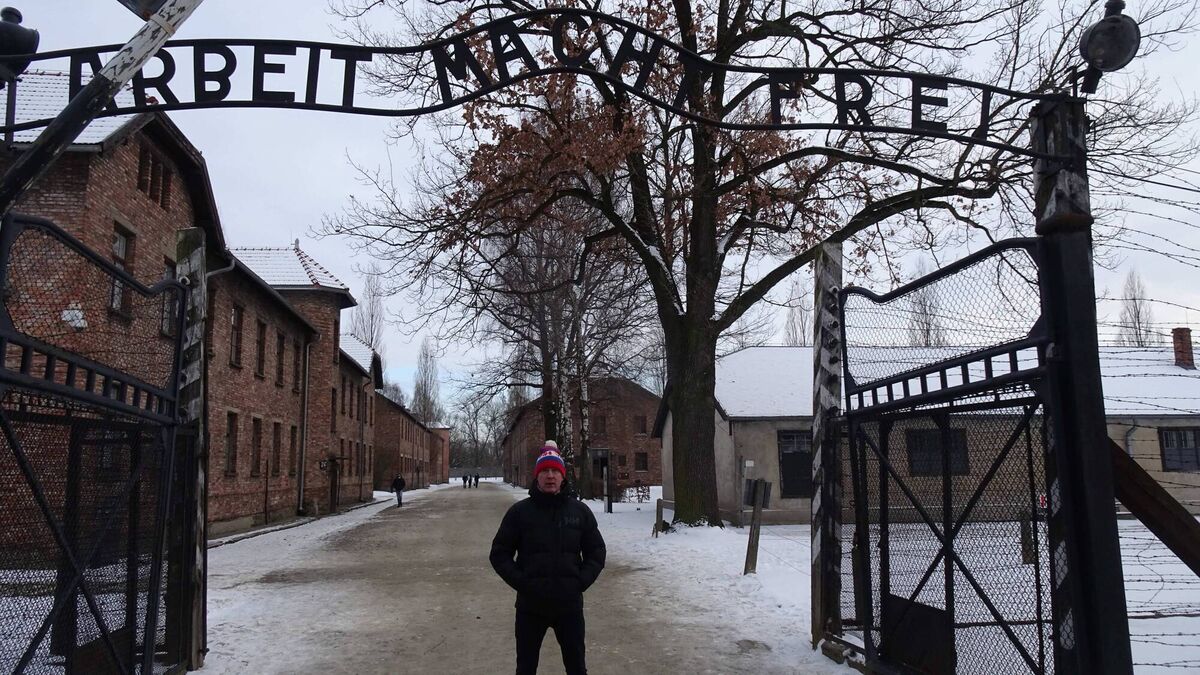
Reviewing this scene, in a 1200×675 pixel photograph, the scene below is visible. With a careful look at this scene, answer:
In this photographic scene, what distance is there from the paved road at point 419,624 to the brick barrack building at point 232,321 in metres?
2.44

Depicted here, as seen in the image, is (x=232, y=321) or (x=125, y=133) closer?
(x=125, y=133)

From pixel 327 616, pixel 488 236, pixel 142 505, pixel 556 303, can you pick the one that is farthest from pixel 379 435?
pixel 142 505

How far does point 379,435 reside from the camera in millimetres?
60250

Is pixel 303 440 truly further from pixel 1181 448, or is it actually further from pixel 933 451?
pixel 933 451

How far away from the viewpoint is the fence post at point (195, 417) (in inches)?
267

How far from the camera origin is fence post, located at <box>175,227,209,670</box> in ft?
22.3

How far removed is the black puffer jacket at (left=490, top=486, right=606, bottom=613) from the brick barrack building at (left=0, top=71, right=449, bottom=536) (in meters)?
3.21

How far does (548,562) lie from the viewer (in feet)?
17.0

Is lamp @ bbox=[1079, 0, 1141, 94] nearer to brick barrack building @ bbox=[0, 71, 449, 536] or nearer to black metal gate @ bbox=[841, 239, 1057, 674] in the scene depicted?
black metal gate @ bbox=[841, 239, 1057, 674]

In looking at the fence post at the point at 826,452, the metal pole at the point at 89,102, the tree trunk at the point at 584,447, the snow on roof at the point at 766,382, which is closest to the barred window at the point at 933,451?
the fence post at the point at 826,452

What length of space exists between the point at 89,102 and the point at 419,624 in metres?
6.26

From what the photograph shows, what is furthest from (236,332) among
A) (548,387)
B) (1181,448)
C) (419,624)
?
(1181,448)

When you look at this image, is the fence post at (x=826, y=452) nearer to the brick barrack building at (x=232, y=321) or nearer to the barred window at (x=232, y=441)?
the brick barrack building at (x=232, y=321)

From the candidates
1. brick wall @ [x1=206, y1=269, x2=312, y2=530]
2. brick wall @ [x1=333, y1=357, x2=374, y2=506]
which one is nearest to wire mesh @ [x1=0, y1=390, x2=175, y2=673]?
brick wall @ [x1=206, y1=269, x2=312, y2=530]
